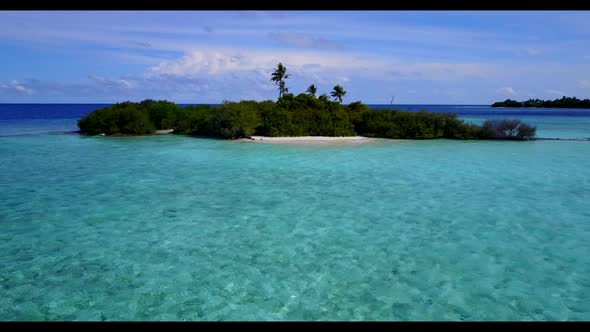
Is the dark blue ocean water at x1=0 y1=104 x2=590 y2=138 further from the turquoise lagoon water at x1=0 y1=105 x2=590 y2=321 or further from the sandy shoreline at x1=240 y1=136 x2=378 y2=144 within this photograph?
the turquoise lagoon water at x1=0 y1=105 x2=590 y2=321

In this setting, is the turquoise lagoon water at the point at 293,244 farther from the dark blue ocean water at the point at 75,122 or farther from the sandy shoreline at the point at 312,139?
the dark blue ocean water at the point at 75,122

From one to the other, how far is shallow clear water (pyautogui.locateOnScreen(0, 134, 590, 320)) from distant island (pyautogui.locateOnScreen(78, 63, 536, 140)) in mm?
18409

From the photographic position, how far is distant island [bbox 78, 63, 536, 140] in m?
38.6

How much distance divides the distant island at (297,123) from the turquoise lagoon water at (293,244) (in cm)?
1860

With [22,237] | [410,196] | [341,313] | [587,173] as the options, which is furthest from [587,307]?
[587,173]

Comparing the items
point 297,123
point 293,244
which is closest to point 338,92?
point 297,123

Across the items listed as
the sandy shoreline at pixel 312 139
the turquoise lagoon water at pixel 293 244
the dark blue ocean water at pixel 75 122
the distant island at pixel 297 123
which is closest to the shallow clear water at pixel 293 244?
→ the turquoise lagoon water at pixel 293 244

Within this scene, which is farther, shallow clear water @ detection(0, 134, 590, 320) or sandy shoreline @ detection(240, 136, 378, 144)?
sandy shoreline @ detection(240, 136, 378, 144)

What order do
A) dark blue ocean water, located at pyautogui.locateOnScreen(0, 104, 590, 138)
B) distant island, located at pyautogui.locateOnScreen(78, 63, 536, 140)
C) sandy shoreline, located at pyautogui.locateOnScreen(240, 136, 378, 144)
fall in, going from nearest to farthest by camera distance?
sandy shoreline, located at pyautogui.locateOnScreen(240, 136, 378, 144) → distant island, located at pyautogui.locateOnScreen(78, 63, 536, 140) → dark blue ocean water, located at pyautogui.locateOnScreen(0, 104, 590, 138)

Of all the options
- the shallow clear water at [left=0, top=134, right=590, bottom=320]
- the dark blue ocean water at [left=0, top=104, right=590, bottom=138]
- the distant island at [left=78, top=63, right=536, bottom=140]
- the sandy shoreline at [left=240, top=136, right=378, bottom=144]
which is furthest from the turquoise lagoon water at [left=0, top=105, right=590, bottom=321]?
the dark blue ocean water at [left=0, top=104, right=590, bottom=138]

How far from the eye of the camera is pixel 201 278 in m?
8.20

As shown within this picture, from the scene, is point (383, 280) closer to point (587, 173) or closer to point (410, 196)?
point (410, 196)

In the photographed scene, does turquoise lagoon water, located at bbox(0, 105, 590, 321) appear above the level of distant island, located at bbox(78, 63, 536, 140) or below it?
below

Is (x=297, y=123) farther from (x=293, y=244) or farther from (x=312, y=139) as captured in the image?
(x=293, y=244)
